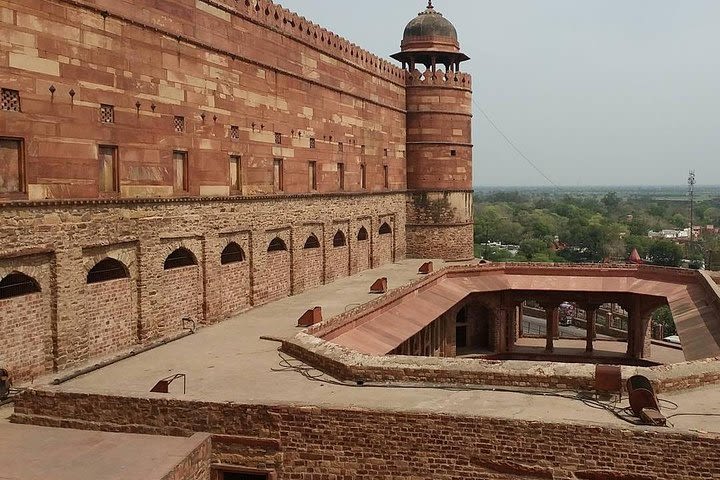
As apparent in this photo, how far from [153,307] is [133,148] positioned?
343cm

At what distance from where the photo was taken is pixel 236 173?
61.5 ft

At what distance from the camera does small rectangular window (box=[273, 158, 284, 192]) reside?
20.7 metres

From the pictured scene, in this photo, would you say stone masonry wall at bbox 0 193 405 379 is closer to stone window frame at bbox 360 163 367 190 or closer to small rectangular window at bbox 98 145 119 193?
small rectangular window at bbox 98 145 119 193

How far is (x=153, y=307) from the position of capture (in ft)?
50.1

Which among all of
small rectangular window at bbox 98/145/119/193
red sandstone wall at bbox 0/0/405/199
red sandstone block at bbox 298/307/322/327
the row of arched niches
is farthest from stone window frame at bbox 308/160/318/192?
small rectangular window at bbox 98/145/119/193

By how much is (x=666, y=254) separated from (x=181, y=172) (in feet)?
230

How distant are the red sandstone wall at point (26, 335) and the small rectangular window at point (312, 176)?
37.5 feet

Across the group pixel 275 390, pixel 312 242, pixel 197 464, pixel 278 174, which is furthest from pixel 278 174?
pixel 197 464

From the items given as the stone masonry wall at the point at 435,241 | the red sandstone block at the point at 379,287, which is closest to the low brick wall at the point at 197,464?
the red sandstone block at the point at 379,287

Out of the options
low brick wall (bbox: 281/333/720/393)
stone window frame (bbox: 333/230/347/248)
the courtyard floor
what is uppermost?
stone window frame (bbox: 333/230/347/248)

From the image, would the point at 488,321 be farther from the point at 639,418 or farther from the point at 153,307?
the point at 639,418

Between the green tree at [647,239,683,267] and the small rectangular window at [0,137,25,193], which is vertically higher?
the small rectangular window at [0,137,25,193]

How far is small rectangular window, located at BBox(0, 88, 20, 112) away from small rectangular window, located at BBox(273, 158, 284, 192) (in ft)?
30.1

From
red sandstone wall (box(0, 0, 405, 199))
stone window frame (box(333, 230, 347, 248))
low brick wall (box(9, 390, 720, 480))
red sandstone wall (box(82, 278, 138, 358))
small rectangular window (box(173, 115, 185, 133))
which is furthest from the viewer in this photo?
stone window frame (box(333, 230, 347, 248))
